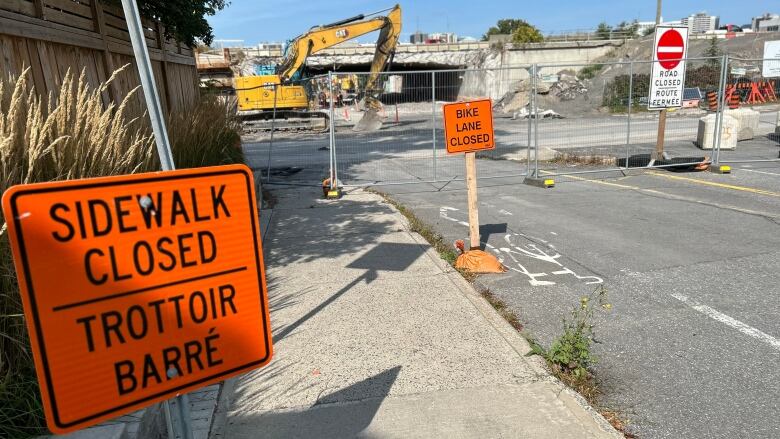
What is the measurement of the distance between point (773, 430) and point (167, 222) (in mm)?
3279

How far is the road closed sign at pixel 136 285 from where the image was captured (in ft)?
5.07

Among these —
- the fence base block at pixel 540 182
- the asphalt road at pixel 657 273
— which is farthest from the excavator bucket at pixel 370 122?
the fence base block at pixel 540 182

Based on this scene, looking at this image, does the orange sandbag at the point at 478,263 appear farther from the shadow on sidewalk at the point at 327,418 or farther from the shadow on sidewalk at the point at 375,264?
the shadow on sidewalk at the point at 327,418

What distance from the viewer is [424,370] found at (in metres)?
3.64

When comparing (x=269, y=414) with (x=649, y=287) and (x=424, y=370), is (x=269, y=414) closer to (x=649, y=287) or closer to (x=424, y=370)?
(x=424, y=370)

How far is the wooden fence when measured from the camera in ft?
14.1

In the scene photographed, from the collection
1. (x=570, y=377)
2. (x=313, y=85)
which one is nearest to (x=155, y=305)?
(x=570, y=377)

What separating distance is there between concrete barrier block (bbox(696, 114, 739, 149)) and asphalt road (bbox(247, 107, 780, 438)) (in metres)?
3.33

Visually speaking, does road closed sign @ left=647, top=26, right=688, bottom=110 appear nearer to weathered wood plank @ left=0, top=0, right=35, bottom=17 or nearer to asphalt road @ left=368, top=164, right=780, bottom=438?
asphalt road @ left=368, top=164, right=780, bottom=438

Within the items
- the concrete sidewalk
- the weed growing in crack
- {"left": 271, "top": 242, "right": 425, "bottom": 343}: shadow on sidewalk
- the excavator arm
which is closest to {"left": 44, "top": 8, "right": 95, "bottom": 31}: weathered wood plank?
the concrete sidewalk

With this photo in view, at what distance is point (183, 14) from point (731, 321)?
8028 mm

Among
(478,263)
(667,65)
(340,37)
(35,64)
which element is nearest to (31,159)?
(35,64)

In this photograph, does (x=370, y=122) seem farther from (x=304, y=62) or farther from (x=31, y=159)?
(x=31, y=159)

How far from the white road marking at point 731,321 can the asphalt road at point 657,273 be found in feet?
0.05
